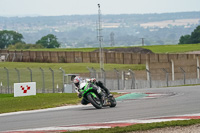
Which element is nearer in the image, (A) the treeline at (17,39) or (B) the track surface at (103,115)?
(B) the track surface at (103,115)

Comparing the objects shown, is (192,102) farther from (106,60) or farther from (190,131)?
(106,60)

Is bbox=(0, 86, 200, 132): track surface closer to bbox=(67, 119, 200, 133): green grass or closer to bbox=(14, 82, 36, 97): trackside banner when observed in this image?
bbox=(67, 119, 200, 133): green grass

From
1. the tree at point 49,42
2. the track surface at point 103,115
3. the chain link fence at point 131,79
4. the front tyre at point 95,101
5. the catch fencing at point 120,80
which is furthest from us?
the tree at point 49,42

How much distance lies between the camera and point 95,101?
63.1ft

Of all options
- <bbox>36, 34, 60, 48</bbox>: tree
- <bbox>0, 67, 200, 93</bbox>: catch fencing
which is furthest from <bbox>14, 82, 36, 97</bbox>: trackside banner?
<bbox>36, 34, 60, 48</bbox>: tree

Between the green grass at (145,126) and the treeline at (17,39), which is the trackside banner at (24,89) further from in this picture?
the treeline at (17,39)

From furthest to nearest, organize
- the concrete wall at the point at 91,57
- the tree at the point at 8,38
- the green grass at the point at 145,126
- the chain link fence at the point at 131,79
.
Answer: the tree at the point at 8,38
the concrete wall at the point at 91,57
the chain link fence at the point at 131,79
the green grass at the point at 145,126

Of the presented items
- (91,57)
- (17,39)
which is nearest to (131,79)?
(91,57)

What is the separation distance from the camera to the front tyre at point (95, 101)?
19.1 m

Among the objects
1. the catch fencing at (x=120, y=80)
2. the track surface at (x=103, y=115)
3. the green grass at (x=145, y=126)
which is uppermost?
the green grass at (x=145, y=126)

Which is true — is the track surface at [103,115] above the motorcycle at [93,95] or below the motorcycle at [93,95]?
below

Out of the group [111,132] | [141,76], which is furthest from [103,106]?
[141,76]

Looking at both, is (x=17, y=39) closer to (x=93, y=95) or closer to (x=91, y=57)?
(x=91, y=57)

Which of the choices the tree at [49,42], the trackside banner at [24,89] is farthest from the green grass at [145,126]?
the tree at [49,42]
